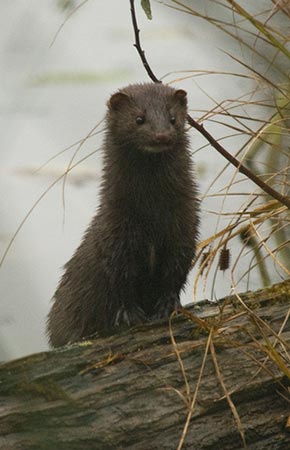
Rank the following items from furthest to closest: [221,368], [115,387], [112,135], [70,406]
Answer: [112,135] < [221,368] < [115,387] < [70,406]

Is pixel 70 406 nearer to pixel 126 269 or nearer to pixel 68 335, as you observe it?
pixel 126 269

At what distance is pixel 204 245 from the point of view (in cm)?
393

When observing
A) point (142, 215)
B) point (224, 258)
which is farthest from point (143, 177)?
point (224, 258)

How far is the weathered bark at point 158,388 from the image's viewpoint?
2.58 m

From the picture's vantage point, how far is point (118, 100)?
376 centimetres

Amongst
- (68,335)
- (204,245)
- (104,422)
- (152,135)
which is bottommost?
(104,422)

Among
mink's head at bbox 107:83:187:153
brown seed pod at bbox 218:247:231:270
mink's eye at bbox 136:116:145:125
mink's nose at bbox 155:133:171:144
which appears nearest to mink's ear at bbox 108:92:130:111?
mink's head at bbox 107:83:187:153

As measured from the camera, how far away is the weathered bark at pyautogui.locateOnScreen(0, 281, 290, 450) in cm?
258

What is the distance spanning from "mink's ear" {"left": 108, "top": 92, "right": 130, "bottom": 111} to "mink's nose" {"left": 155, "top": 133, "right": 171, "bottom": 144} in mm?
357

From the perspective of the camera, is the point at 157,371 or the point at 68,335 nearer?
the point at 157,371

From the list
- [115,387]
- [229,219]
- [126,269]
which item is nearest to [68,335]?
[126,269]

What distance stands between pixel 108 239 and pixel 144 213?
199mm

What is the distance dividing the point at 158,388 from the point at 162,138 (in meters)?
1.09

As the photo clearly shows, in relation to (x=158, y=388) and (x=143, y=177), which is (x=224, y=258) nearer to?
(x=143, y=177)
